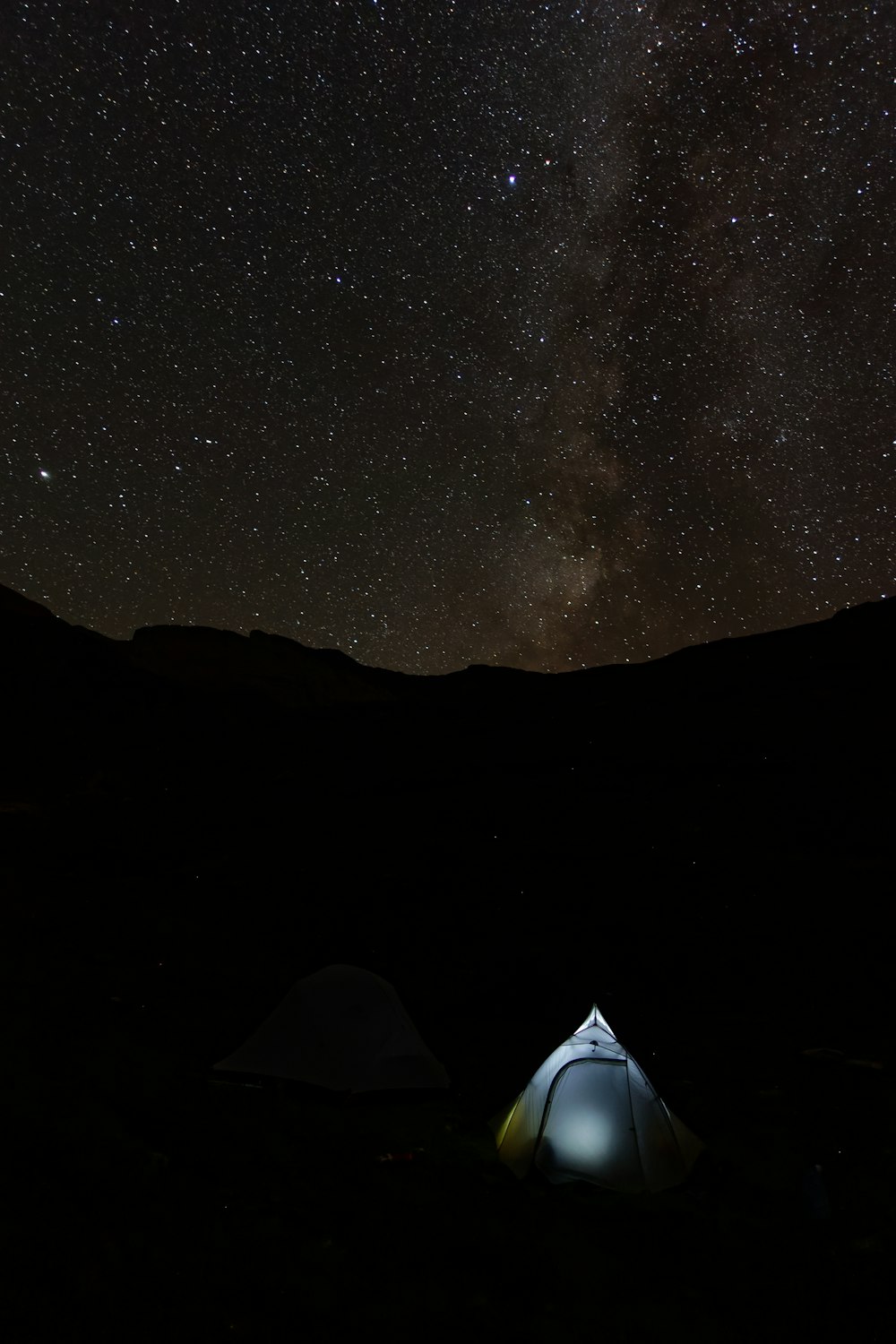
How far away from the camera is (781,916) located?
22.0m

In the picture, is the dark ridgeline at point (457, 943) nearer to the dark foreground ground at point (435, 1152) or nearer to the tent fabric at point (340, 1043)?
the dark foreground ground at point (435, 1152)

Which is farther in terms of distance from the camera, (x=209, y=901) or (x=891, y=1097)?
(x=209, y=901)

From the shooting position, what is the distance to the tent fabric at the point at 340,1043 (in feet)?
31.5

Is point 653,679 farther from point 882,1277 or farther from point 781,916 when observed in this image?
point 882,1277

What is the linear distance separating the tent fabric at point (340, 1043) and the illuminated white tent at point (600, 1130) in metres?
2.23

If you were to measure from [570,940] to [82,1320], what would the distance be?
18.4 m

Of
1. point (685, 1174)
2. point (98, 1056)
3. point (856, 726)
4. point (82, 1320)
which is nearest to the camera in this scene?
point (82, 1320)

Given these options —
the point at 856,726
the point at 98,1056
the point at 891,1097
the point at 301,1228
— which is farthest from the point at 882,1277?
the point at 856,726

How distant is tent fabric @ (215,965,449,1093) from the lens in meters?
9.61

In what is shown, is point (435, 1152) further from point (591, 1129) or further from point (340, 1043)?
point (340, 1043)

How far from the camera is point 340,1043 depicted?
388 inches

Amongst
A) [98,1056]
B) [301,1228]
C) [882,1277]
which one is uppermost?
[98,1056]

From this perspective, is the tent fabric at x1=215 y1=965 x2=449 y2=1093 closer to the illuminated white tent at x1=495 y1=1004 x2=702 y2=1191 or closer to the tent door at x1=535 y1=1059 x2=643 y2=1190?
the illuminated white tent at x1=495 y1=1004 x2=702 y2=1191

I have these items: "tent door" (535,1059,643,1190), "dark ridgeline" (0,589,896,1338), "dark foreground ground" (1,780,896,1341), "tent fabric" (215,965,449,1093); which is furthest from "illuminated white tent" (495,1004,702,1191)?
"tent fabric" (215,965,449,1093)
